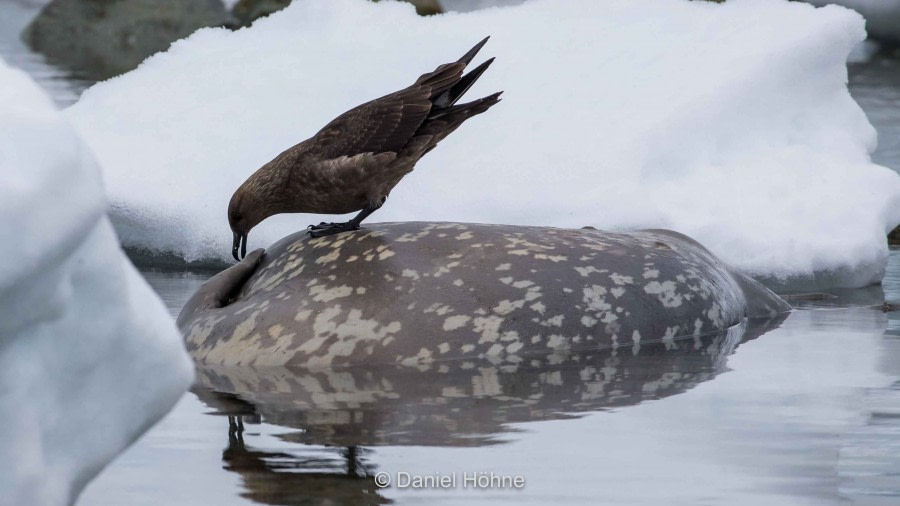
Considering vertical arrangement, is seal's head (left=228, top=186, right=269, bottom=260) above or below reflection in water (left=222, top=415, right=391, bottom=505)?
below

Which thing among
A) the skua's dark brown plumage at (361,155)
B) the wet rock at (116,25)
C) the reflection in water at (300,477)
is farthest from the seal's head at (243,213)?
the wet rock at (116,25)

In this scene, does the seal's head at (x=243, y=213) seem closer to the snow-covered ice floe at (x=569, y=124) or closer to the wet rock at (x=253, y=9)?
the snow-covered ice floe at (x=569, y=124)

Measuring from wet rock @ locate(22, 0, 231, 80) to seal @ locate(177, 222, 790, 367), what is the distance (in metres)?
13.7

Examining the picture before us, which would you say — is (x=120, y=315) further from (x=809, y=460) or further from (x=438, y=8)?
(x=438, y=8)

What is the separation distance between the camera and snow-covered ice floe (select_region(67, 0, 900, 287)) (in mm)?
7535

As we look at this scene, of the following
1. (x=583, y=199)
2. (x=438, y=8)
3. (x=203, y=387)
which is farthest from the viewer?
(x=438, y=8)

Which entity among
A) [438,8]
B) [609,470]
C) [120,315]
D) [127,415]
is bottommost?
[438,8]

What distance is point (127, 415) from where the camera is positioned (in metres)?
2.58

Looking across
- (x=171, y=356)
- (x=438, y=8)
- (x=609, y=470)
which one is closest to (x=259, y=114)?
(x=609, y=470)

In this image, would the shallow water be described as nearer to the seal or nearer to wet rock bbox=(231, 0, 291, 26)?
the seal

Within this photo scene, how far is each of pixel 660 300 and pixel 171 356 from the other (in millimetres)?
3246

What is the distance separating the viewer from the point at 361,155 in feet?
17.9

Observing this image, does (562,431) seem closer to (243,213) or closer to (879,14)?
(243,213)

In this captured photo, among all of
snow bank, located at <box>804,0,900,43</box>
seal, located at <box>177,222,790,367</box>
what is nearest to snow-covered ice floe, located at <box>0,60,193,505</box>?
seal, located at <box>177,222,790,367</box>
